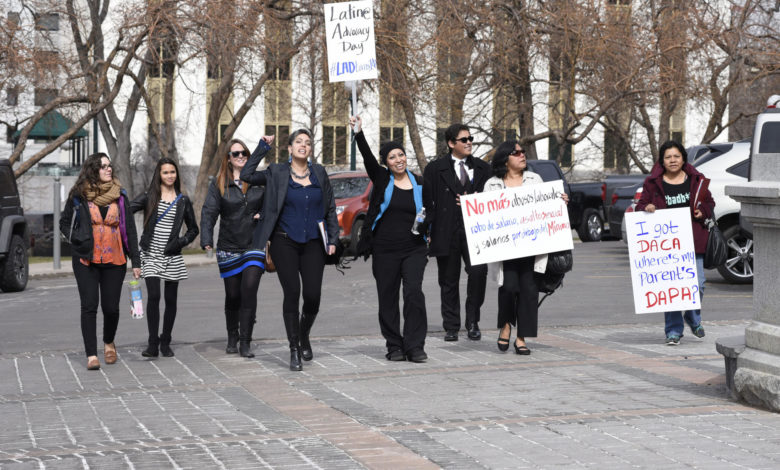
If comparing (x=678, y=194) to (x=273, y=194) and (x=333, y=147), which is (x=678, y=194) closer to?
(x=273, y=194)

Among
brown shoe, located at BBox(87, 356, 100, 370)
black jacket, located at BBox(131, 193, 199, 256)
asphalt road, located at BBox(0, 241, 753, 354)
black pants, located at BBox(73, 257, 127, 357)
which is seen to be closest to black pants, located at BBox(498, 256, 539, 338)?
asphalt road, located at BBox(0, 241, 753, 354)

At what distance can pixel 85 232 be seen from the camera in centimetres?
1004

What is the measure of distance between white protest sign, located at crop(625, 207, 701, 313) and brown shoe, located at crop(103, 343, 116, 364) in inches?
175

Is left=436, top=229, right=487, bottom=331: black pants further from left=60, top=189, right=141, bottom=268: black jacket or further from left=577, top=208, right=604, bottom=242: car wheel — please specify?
left=577, top=208, right=604, bottom=242: car wheel

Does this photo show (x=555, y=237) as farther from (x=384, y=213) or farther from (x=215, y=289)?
(x=215, y=289)

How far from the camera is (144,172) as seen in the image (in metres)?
61.8

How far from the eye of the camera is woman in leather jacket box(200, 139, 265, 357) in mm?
10492

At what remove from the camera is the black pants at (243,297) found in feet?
34.3

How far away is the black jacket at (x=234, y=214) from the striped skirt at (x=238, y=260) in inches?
1.9

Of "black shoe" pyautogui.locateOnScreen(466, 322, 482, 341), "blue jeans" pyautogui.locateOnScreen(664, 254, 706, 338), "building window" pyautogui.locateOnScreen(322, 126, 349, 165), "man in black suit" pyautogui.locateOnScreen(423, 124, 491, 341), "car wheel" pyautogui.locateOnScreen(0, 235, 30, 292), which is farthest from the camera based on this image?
"building window" pyautogui.locateOnScreen(322, 126, 349, 165)

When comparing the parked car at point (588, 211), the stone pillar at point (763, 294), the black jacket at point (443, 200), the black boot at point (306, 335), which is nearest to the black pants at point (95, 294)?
the black boot at point (306, 335)

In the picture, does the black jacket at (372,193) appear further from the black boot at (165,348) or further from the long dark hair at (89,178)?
the long dark hair at (89,178)

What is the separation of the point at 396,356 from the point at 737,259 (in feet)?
27.4

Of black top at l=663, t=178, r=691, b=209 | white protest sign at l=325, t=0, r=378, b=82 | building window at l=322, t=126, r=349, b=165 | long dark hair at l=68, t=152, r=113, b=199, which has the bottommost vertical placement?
black top at l=663, t=178, r=691, b=209
